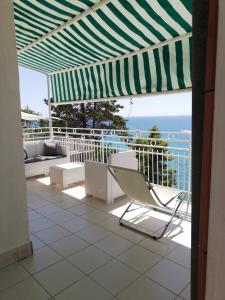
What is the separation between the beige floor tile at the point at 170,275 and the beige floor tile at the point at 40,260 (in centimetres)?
107

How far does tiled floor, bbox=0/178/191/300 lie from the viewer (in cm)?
228

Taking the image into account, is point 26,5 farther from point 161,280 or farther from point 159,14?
point 161,280

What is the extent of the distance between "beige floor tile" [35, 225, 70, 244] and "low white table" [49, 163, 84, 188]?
191cm

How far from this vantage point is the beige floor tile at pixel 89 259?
264 centimetres

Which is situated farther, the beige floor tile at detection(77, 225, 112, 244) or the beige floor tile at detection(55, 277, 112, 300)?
the beige floor tile at detection(77, 225, 112, 244)

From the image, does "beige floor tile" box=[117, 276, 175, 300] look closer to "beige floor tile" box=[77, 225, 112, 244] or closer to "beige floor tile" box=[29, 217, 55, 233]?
"beige floor tile" box=[77, 225, 112, 244]

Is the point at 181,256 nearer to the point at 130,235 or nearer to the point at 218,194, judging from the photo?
the point at 130,235

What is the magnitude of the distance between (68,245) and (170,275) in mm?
1271

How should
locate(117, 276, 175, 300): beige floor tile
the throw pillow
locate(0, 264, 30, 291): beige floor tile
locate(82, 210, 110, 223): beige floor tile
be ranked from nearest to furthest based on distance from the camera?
locate(117, 276, 175, 300): beige floor tile → locate(0, 264, 30, 291): beige floor tile → locate(82, 210, 110, 223): beige floor tile → the throw pillow

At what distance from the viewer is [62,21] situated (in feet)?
13.3

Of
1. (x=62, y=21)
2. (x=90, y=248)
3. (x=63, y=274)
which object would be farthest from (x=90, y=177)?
(x=62, y=21)

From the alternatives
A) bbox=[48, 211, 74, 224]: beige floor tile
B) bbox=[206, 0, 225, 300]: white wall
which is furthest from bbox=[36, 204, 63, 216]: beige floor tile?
bbox=[206, 0, 225, 300]: white wall

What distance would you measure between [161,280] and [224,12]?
7.90 feet

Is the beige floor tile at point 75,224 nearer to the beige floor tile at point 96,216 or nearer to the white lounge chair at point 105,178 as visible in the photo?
the beige floor tile at point 96,216
